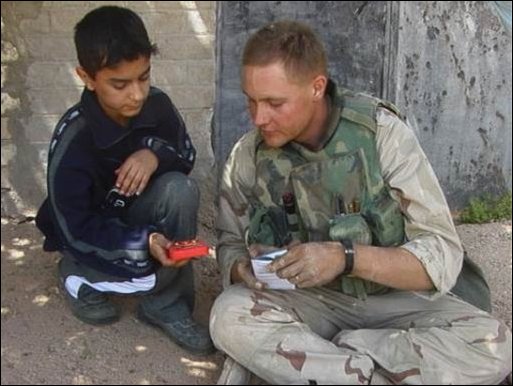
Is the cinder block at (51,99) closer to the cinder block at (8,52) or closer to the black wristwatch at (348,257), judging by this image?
the cinder block at (8,52)

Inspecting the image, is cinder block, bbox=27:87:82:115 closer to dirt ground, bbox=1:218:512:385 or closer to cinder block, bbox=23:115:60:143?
cinder block, bbox=23:115:60:143

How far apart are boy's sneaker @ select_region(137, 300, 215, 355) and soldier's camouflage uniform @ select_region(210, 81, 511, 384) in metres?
0.28

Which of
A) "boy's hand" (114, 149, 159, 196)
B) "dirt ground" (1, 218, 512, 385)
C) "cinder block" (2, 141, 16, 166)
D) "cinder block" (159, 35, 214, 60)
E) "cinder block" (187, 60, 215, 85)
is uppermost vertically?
"cinder block" (159, 35, 214, 60)

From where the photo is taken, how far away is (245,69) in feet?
9.89

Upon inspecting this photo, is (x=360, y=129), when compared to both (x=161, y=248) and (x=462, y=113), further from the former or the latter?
(x=462, y=113)

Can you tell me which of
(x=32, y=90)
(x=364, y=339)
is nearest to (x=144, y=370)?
(x=364, y=339)

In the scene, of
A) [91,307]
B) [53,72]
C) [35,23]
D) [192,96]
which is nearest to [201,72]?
[192,96]

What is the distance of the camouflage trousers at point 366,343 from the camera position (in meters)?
2.95

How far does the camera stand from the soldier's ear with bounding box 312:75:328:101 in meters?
3.03

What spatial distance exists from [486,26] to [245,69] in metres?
2.28

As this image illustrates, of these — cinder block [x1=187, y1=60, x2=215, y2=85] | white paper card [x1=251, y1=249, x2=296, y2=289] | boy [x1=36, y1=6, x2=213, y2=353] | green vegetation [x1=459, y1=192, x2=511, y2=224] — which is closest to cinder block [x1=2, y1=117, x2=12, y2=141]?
cinder block [x1=187, y1=60, x2=215, y2=85]

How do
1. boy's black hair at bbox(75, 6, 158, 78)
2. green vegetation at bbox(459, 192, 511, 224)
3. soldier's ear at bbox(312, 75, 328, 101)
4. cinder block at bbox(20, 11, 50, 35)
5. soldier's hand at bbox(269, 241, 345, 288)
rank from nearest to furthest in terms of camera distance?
soldier's hand at bbox(269, 241, 345, 288)
soldier's ear at bbox(312, 75, 328, 101)
boy's black hair at bbox(75, 6, 158, 78)
cinder block at bbox(20, 11, 50, 35)
green vegetation at bbox(459, 192, 511, 224)

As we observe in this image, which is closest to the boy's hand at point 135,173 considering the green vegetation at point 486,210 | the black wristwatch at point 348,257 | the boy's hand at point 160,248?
the boy's hand at point 160,248

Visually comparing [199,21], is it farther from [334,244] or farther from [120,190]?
[334,244]
